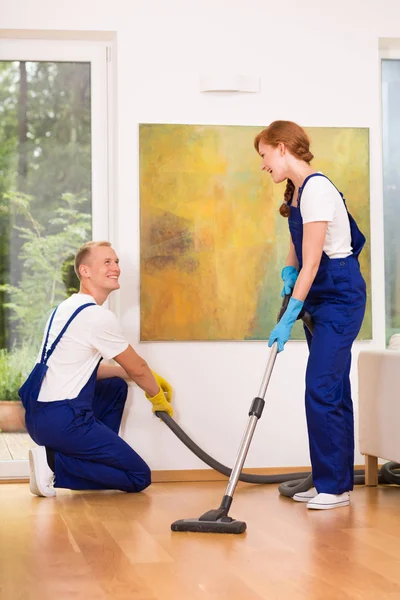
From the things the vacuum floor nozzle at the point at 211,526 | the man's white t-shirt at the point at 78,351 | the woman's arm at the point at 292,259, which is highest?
the woman's arm at the point at 292,259

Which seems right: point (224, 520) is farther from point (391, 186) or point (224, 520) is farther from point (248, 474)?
point (391, 186)

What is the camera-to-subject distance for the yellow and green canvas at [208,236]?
3971mm

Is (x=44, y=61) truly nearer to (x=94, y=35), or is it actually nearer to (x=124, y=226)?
(x=94, y=35)

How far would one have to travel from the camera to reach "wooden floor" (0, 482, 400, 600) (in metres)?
1.99

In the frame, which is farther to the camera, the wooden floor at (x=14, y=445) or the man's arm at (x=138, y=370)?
the wooden floor at (x=14, y=445)

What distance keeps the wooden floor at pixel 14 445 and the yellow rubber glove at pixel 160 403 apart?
65cm

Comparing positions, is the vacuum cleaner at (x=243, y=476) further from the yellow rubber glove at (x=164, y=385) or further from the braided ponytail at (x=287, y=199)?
the braided ponytail at (x=287, y=199)

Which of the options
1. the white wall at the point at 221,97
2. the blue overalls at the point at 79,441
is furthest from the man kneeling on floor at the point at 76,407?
the white wall at the point at 221,97

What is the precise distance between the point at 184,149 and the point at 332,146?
0.66 m

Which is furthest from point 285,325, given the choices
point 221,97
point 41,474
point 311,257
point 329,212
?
point 221,97

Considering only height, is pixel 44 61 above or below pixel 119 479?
above

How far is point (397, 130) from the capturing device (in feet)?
14.1

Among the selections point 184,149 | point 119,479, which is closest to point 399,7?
point 184,149

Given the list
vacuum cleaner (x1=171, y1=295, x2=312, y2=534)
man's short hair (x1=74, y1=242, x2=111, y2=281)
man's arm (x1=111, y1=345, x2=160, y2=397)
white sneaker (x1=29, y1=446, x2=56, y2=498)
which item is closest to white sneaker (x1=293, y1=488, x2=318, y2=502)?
vacuum cleaner (x1=171, y1=295, x2=312, y2=534)
